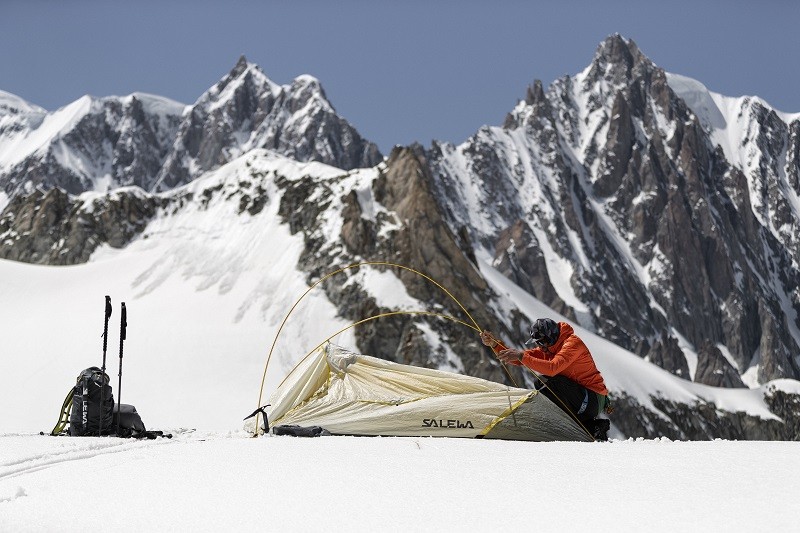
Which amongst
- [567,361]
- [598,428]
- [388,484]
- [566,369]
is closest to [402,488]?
[388,484]

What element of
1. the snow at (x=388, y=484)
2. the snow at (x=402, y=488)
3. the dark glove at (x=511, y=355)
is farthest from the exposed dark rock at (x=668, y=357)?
the snow at (x=402, y=488)

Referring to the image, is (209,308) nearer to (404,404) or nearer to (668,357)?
(404,404)

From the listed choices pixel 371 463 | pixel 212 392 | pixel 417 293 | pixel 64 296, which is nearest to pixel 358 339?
pixel 417 293

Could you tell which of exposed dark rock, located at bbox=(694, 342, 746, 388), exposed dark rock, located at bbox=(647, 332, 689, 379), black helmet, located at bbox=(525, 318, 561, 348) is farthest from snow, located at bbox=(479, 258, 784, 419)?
exposed dark rock, located at bbox=(647, 332, 689, 379)

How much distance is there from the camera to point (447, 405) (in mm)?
11688

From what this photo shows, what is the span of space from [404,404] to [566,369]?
2419 millimetres

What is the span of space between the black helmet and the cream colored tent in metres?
0.76

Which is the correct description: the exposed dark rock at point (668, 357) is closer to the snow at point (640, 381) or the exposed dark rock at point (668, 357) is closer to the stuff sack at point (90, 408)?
the snow at point (640, 381)

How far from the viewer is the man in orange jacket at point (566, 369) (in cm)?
1111

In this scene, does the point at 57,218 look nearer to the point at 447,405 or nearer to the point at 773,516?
the point at 447,405

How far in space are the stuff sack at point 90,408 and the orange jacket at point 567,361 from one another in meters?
6.10

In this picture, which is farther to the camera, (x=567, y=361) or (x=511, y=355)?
(x=567, y=361)

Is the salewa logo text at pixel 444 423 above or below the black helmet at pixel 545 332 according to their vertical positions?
below

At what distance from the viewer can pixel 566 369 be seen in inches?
451
